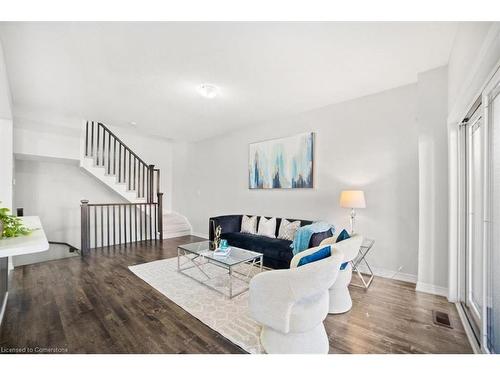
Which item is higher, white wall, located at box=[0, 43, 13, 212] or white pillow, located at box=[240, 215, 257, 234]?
white wall, located at box=[0, 43, 13, 212]

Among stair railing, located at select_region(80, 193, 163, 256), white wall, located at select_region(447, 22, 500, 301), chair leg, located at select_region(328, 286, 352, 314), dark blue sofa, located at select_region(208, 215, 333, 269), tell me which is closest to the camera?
white wall, located at select_region(447, 22, 500, 301)

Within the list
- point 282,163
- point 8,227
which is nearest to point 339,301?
point 282,163

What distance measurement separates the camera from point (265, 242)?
3.59 meters

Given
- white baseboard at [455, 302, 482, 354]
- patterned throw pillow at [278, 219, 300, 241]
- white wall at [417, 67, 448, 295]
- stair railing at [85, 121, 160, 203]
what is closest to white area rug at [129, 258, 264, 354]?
patterned throw pillow at [278, 219, 300, 241]

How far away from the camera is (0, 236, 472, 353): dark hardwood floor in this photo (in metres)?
1.75

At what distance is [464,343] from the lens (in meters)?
1.80

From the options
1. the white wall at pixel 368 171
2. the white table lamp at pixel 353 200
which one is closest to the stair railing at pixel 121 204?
the white wall at pixel 368 171

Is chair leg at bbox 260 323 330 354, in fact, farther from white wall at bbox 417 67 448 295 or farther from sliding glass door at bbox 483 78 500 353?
white wall at bbox 417 67 448 295

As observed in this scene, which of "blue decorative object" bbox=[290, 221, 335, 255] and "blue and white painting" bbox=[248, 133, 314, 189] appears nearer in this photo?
"blue decorative object" bbox=[290, 221, 335, 255]

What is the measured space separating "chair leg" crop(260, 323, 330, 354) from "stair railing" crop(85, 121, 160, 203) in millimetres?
5236

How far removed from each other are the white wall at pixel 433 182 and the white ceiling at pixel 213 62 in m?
0.33

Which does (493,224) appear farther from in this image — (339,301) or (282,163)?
(282,163)

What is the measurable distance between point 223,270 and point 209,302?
1014mm
